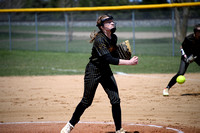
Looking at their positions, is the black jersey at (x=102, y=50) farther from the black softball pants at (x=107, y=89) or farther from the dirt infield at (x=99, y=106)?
the dirt infield at (x=99, y=106)

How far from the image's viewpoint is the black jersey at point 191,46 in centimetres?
796

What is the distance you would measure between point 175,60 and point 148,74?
169 inches

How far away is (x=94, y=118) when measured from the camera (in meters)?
6.52

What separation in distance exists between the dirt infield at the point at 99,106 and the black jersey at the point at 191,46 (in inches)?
48.4

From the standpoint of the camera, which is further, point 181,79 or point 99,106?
point 181,79

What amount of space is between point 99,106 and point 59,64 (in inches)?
360

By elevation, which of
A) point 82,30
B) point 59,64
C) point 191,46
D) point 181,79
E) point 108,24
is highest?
point 108,24

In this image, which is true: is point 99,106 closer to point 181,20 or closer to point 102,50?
point 102,50

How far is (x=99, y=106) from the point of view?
7617 millimetres

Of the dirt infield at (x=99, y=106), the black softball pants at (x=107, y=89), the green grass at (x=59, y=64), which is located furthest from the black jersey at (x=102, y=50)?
the green grass at (x=59, y=64)

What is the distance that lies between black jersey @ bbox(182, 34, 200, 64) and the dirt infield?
1.23 meters

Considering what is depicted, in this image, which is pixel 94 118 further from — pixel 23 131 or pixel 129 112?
pixel 23 131

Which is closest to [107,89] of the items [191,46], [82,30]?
[191,46]

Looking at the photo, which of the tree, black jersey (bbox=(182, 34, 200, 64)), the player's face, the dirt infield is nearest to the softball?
the dirt infield
